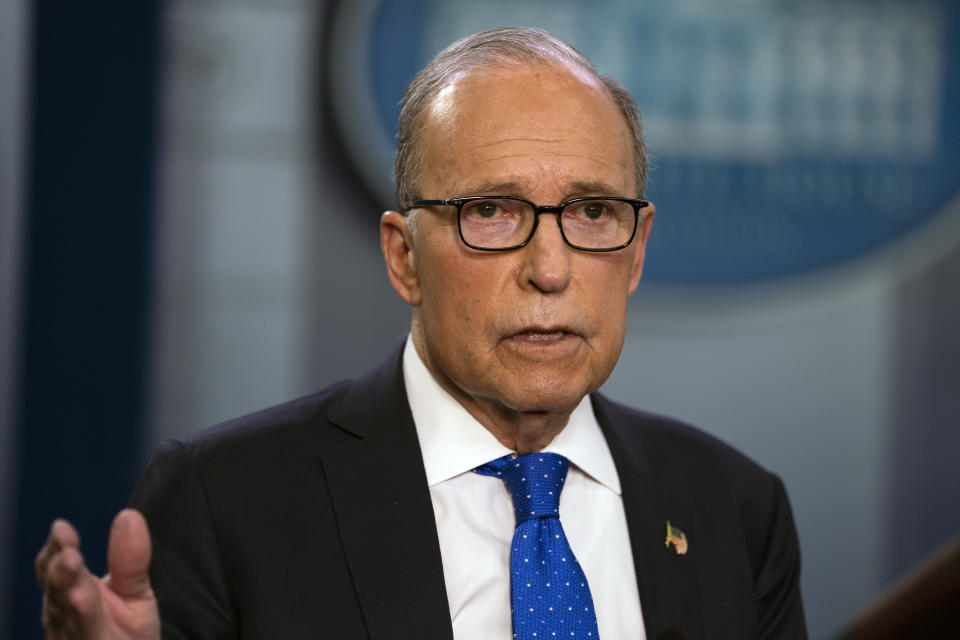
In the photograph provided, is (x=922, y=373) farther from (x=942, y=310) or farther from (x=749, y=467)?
(x=749, y=467)

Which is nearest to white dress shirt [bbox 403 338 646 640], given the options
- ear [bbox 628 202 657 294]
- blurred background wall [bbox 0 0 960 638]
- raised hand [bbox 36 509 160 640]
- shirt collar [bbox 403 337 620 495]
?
shirt collar [bbox 403 337 620 495]

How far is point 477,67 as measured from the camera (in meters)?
1.54

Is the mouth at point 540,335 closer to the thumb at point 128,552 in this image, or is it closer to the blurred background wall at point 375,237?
the thumb at point 128,552

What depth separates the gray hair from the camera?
5.09 ft

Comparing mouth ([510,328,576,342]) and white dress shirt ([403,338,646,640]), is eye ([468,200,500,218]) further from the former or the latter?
white dress shirt ([403,338,646,640])

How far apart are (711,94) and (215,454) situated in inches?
70.0

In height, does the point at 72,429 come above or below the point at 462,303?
below

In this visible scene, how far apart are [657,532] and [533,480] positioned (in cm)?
22

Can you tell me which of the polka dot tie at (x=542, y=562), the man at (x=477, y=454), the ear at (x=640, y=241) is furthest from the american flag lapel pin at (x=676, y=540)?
the ear at (x=640, y=241)

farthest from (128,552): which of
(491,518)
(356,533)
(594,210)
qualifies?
(594,210)

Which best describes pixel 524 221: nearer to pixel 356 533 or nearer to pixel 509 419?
pixel 509 419

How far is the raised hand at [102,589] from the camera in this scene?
1.10m

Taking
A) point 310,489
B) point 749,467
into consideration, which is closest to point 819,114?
point 749,467

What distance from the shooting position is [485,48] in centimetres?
157
